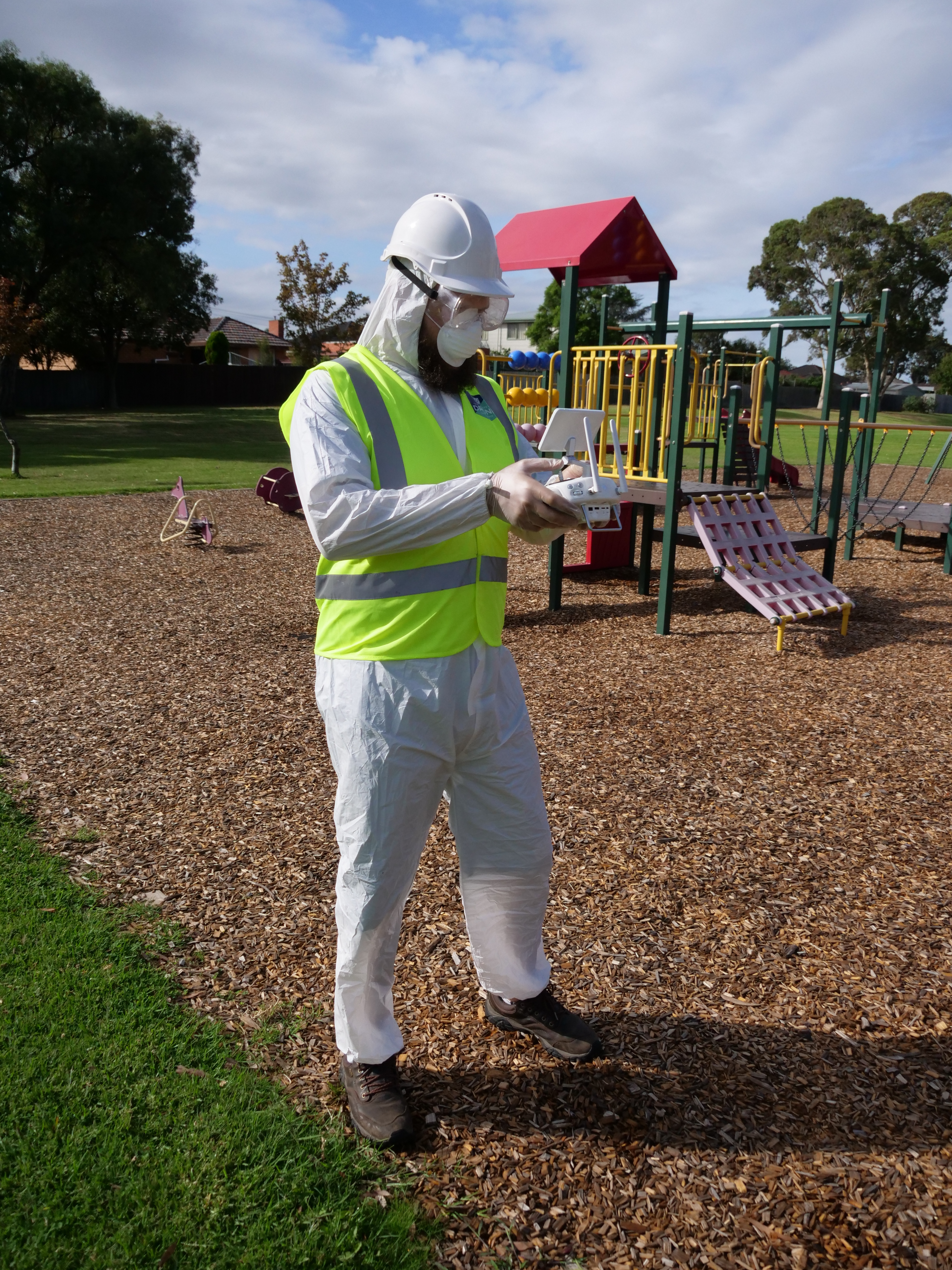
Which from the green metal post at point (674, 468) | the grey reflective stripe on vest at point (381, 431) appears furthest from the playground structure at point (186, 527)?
the grey reflective stripe on vest at point (381, 431)

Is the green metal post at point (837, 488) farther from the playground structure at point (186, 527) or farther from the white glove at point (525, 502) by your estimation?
the white glove at point (525, 502)

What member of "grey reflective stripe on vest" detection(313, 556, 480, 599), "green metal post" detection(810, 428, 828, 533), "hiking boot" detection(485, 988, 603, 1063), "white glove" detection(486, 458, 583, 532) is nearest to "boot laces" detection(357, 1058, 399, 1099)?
"hiking boot" detection(485, 988, 603, 1063)

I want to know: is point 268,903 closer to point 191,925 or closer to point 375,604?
point 191,925

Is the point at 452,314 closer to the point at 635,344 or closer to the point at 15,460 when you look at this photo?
the point at 635,344

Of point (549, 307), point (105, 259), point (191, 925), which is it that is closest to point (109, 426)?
point (105, 259)

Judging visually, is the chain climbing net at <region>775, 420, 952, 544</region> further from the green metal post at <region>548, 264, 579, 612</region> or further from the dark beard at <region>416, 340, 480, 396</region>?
the dark beard at <region>416, 340, 480, 396</region>

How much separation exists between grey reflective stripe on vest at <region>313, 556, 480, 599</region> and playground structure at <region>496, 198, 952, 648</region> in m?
4.11

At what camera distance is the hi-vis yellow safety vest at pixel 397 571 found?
209cm

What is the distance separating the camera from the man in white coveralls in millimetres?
1996

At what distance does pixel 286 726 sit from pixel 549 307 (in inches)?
1783

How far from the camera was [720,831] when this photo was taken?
3.96 metres

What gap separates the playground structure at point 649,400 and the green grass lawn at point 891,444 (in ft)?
29.5

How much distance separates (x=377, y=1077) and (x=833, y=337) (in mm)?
10905

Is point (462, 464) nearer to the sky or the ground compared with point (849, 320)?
nearer to the ground
